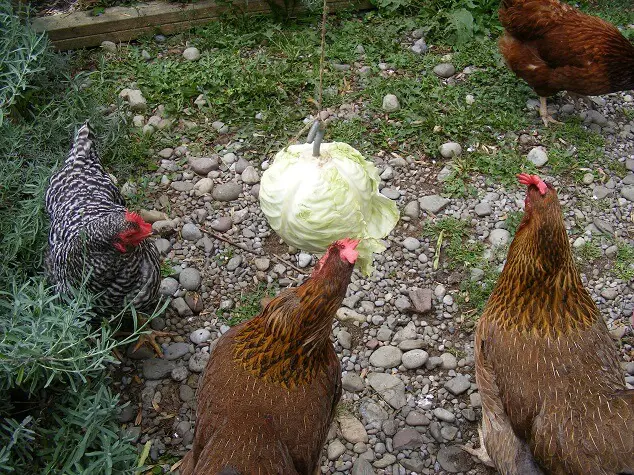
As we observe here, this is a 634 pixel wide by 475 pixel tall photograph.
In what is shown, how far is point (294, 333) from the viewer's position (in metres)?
3.09

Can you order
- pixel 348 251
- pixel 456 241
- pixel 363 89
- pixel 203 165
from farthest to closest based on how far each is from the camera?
pixel 363 89
pixel 203 165
pixel 456 241
pixel 348 251

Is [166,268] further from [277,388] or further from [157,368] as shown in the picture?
[277,388]

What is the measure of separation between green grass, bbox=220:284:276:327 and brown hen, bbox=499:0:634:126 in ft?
10.5

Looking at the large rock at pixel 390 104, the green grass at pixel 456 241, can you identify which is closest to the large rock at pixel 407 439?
the green grass at pixel 456 241

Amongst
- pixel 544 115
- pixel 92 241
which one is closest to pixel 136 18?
pixel 92 241

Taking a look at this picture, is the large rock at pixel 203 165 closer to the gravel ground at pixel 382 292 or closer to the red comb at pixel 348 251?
the gravel ground at pixel 382 292

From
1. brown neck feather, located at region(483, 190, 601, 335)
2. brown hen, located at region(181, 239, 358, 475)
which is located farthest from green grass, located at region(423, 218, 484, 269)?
brown hen, located at region(181, 239, 358, 475)

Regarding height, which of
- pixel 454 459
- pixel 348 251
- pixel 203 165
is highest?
pixel 348 251

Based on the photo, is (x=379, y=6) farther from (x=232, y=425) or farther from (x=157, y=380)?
(x=232, y=425)

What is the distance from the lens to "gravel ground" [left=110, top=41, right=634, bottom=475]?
402 centimetres

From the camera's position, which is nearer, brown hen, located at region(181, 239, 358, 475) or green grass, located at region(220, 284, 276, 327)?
brown hen, located at region(181, 239, 358, 475)

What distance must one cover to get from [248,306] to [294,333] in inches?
60.8

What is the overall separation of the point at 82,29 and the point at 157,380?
3992 millimetres

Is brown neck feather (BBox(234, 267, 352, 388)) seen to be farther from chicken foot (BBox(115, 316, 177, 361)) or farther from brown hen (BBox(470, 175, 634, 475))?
chicken foot (BBox(115, 316, 177, 361))
